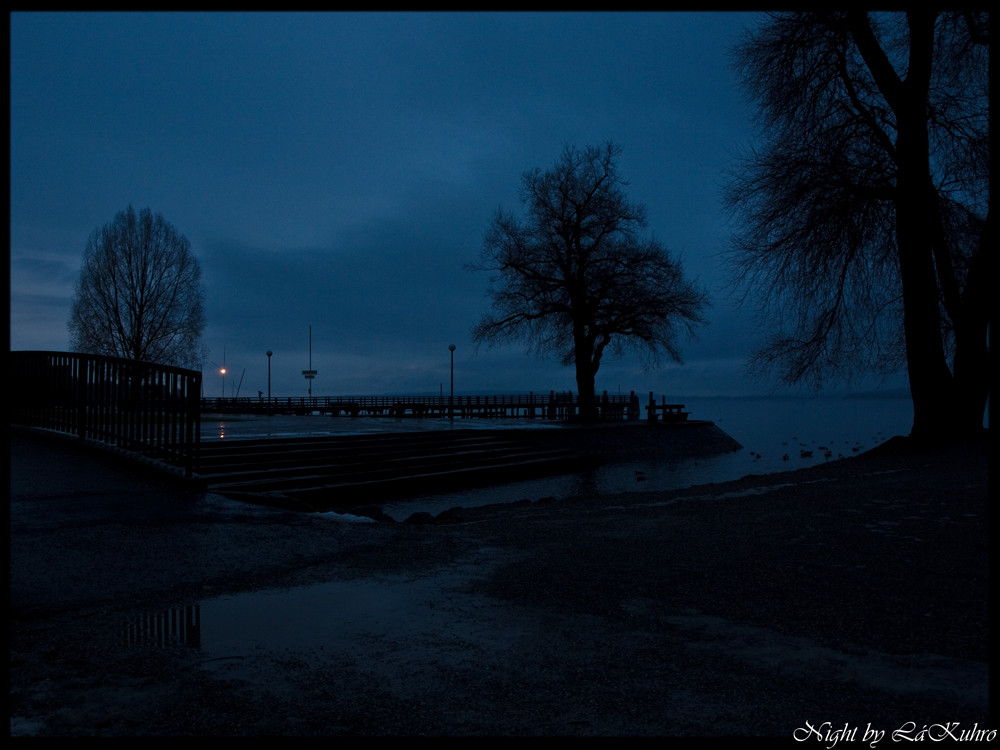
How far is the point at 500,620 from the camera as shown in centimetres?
461

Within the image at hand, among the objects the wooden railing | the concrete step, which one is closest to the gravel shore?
the wooden railing

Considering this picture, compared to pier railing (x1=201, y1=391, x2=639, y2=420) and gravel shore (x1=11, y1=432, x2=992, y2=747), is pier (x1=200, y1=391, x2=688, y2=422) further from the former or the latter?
gravel shore (x1=11, y1=432, x2=992, y2=747)

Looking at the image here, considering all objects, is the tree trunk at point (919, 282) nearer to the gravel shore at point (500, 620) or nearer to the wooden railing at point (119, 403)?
the gravel shore at point (500, 620)

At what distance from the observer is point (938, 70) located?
15461mm

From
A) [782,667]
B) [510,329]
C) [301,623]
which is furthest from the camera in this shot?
[510,329]

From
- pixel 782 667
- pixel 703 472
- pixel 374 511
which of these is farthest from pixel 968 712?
pixel 703 472

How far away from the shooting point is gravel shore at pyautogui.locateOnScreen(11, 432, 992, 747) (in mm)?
3162

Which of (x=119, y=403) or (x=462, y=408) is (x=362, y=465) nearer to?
(x=119, y=403)

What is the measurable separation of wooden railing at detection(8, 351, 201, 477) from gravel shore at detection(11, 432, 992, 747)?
1555 mm

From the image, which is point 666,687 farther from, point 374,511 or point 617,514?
point 374,511

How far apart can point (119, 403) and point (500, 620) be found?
29.1 feet

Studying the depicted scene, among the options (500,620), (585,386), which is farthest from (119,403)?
(585,386)

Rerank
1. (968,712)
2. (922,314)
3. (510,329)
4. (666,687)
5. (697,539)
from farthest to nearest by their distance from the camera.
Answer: (510,329), (922,314), (697,539), (666,687), (968,712)
